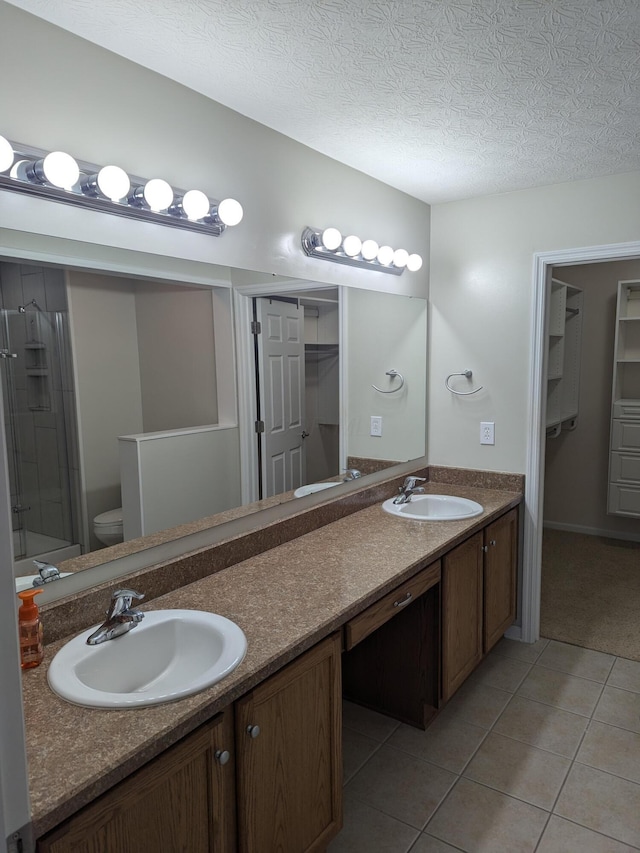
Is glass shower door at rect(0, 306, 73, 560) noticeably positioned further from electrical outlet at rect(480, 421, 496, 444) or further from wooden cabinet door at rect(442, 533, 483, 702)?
electrical outlet at rect(480, 421, 496, 444)

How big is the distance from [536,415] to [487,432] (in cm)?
27

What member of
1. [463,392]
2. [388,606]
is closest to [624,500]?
[463,392]

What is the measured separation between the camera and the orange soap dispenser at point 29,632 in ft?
4.51

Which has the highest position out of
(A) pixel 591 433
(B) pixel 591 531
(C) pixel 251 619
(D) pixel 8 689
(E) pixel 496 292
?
(E) pixel 496 292

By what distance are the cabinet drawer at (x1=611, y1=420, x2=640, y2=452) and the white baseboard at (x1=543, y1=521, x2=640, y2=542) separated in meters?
0.74

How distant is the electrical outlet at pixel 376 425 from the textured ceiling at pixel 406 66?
115cm

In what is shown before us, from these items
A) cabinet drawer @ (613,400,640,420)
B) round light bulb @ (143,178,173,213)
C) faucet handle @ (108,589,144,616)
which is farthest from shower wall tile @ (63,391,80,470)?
cabinet drawer @ (613,400,640,420)

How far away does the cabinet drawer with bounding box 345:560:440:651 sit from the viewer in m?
1.77

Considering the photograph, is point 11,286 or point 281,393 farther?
point 281,393

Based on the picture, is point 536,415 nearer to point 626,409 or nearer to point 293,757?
point 626,409

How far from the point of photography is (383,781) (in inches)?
85.7

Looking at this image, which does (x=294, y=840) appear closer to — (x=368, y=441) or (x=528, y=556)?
(x=368, y=441)

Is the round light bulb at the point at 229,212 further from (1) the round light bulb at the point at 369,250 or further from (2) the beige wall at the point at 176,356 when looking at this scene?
(1) the round light bulb at the point at 369,250

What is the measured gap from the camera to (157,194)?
1.67 metres
